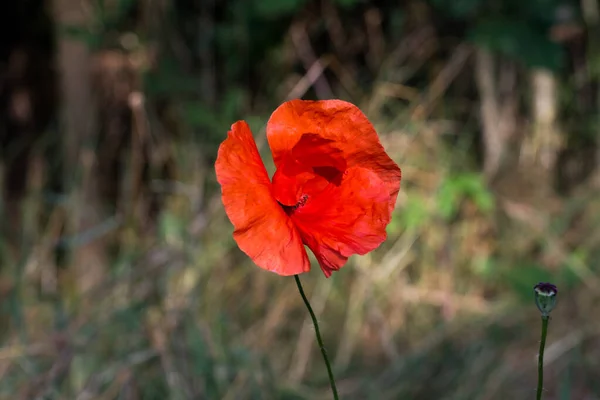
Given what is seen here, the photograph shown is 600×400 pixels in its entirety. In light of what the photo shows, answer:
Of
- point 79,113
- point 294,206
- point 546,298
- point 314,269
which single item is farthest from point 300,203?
point 79,113

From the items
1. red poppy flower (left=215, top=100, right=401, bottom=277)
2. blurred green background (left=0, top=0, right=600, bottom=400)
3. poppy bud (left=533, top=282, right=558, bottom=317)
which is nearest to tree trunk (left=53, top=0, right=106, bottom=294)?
blurred green background (left=0, top=0, right=600, bottom=400)

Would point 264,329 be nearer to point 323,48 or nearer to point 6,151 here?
point 323,48

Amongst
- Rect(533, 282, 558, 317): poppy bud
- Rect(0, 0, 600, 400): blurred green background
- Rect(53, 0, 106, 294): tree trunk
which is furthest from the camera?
Rect(53, 0, 106, 294): tree trunk

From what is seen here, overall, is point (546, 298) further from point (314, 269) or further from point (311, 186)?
point (314, 269)

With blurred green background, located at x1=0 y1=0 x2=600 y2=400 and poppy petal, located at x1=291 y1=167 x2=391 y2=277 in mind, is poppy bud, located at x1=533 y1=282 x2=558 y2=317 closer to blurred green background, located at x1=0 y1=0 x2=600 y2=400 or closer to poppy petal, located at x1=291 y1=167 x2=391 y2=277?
poppy petal, located at x1=291 y1=167 x2=391 y2=277

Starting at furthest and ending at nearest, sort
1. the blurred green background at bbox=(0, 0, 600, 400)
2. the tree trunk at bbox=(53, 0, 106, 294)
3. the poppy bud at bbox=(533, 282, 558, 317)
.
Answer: the tree trunk at bbox=(53, 0, 106, 294) < the blurred green background at bbox=(0, 0, 600, 400) < the poppy bud at bbox=(533, 282, 558, 317)

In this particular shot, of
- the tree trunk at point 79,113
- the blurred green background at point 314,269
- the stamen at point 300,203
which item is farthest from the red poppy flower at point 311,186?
the tree trunk at point 79,113

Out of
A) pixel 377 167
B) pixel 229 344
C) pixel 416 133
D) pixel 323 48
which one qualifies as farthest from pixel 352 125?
pixel 323 48
